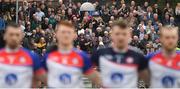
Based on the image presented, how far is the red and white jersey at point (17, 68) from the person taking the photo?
359 inches

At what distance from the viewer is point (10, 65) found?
915 cm

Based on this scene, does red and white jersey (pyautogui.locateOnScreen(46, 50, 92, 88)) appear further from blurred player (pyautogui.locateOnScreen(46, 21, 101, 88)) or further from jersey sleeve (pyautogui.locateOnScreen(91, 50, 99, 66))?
jersey sleeve (pyautogui.locateOnScreen(91, 50, 99, 66))

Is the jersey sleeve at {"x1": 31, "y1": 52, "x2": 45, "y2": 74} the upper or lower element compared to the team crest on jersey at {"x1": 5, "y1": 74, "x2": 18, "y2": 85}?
upper

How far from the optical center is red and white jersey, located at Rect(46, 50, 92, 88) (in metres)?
9.16

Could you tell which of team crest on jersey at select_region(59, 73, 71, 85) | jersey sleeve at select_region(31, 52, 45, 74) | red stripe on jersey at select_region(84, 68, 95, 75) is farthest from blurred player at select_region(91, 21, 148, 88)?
jersey sleeve at select_region(31, 52, 45, 74)

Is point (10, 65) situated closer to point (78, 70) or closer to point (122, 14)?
point (78, 70)

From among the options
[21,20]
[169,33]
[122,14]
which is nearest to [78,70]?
[169,33]

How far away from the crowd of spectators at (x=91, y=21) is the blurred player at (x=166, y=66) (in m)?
11.9

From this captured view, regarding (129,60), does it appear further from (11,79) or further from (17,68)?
(11,79)

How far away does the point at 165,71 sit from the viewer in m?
9.18

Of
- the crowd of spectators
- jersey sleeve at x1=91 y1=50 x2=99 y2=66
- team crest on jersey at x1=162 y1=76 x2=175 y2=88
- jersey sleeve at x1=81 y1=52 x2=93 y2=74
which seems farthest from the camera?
the crowd of spectators

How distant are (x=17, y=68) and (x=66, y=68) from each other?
0.73 metres

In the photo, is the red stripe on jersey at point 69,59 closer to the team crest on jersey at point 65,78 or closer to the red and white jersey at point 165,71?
the team crest on jersey at point 65,78

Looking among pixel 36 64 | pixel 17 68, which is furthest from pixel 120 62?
pixel 17 68
